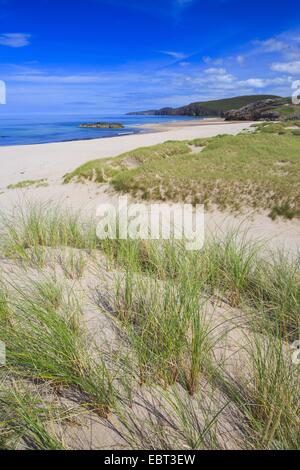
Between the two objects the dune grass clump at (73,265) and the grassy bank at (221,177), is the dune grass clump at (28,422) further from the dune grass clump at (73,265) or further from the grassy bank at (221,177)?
the grassy bank at (221,177)

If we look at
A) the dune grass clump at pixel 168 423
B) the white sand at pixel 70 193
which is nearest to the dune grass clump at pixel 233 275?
the white sand at pixel 70 193

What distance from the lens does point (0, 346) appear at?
216cm

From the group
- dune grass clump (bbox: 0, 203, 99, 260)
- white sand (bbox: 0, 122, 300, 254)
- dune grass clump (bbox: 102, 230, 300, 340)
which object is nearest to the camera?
dune grass clump (bbox: 102, 230, 300, 340)

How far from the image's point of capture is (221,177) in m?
11.9

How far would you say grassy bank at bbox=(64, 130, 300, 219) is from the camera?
10.1 m

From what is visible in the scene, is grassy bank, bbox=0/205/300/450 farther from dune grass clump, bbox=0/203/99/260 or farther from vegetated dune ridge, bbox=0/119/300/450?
dune grass clump, bbox=0/203/99/260

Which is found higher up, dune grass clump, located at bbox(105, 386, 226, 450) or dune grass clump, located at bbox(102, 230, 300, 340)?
dune grass clump, located at bbox(102, 230, 300, 340)

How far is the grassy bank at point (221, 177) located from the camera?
10.1m

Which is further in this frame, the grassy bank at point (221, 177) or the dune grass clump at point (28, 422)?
the grassy bank at point (221, 177)

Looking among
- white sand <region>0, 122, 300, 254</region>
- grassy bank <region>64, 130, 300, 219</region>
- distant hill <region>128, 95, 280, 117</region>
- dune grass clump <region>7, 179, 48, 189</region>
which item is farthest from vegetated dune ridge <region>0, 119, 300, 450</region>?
distant hill <region>128, 95, 280, 117</region>

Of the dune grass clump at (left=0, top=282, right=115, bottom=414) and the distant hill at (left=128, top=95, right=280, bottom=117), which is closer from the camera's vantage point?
the dune grass clump at (left=0, top=282, right=115, bottom=414)

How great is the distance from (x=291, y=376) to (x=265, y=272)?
5.99 ft

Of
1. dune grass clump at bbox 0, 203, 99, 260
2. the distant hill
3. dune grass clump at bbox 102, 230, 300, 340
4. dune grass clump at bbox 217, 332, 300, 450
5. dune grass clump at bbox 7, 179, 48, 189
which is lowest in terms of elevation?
dune grass clump at bbox 217, 332, 300, 450

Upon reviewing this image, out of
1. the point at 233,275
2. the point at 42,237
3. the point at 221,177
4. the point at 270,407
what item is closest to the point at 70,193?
the point at 221,177
